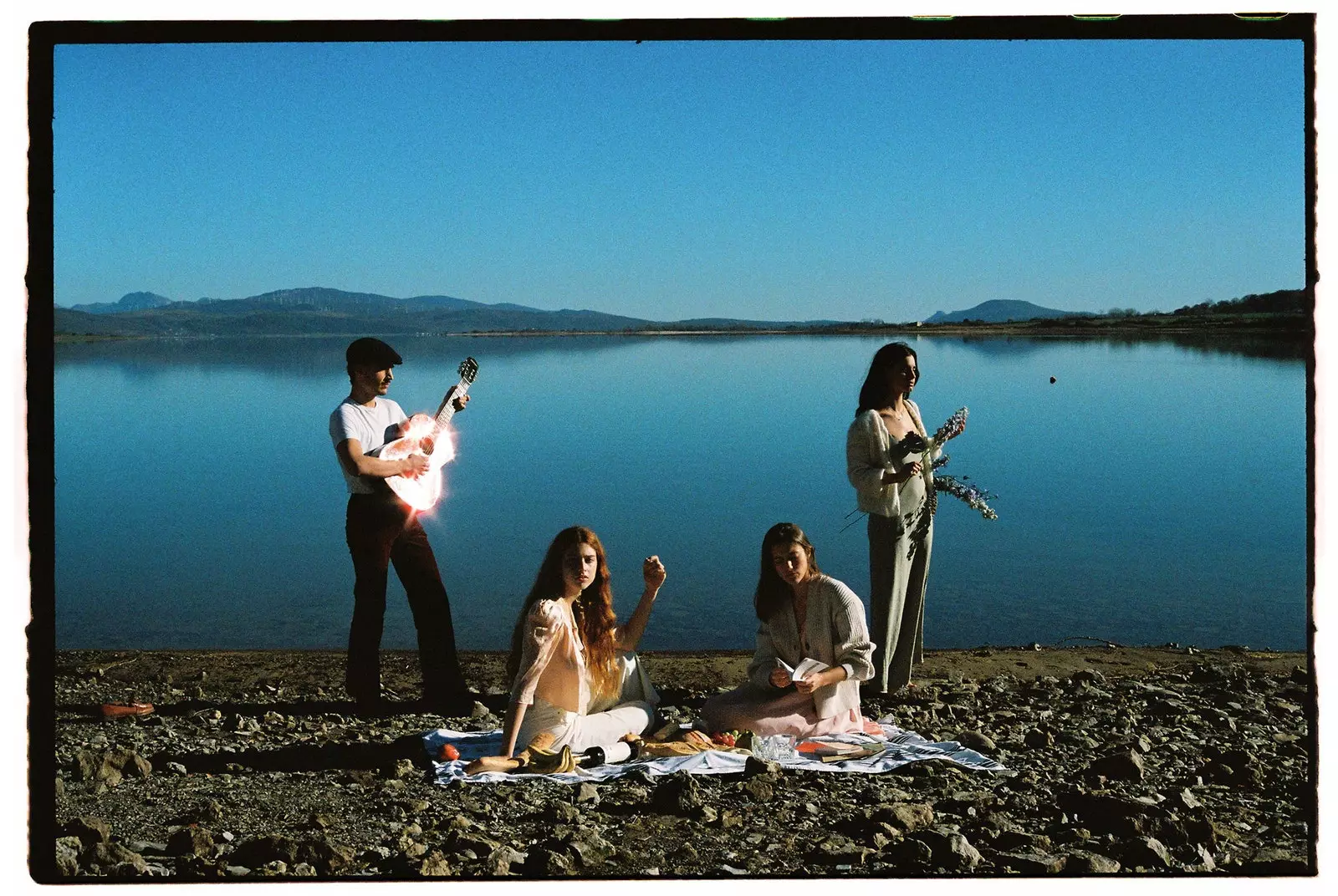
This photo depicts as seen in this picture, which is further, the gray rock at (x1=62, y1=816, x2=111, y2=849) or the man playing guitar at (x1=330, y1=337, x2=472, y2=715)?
the man playing guitar at (x1=330, y1=337, x2=472, y2=715)

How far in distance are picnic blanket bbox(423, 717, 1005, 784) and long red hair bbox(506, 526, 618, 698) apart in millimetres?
428

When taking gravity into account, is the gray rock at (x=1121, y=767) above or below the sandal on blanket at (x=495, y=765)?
below

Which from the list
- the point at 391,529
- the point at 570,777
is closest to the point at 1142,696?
the point at 570,777

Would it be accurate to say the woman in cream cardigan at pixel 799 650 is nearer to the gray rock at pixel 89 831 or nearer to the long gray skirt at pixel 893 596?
the long gray skirt at pixel 893 596

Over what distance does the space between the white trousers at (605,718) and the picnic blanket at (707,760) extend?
0.16 m

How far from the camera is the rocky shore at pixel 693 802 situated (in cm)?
613

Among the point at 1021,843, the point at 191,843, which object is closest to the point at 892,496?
the point at 1021,843

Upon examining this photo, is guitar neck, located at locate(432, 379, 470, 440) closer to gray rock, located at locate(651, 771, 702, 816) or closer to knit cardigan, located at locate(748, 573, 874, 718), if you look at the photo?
knit cardigan, located at locate(748, 573, 874, 718)

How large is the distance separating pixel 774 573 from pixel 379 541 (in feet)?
6.65

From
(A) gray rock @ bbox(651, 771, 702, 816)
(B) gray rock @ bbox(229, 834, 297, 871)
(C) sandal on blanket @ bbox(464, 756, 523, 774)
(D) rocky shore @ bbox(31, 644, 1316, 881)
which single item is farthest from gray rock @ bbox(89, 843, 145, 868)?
(A) gray rock @ bbox(651, 771, 702, 816)

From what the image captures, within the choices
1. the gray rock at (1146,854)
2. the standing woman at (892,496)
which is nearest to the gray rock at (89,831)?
the standing woman at (892,496)

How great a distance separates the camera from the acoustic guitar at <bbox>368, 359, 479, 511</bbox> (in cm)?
773

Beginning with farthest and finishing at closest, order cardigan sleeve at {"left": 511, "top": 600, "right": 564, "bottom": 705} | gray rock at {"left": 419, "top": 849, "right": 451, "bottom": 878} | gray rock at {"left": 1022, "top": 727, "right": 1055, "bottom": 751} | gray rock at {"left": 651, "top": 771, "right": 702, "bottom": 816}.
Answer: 1. gray rock at {"left": 1022, "top": 727, "right": 1055, "bottom": 751}
2. cardigan sleeve at {"left": 511, "top": 600, "right": 564, "bottom": 705}
3. gray rock at {"left": 651, "top": 771, "right": 702, "bottom": 816}
4. gray rock at {"left": 419, "top": 849, "right": 451, "bottom": 878}

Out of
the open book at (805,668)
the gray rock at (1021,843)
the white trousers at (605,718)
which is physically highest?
the open book at (805,668)
